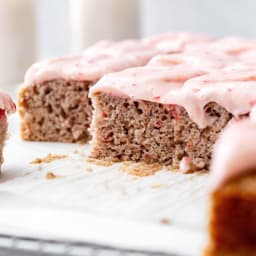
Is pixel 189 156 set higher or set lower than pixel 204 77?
lower

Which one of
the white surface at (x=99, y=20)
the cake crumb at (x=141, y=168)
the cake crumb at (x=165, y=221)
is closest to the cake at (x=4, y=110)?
the cake crumb at (x=141, y=168)

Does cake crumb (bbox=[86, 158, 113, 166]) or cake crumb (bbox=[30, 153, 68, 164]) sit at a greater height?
cake crumb (bbox=[86, 158, 113, 166])

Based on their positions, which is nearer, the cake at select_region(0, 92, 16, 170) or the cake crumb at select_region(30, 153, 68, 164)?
the cake at select_region(0, 92, 16, 170)

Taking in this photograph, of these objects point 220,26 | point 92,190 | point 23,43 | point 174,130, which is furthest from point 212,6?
point 92,190

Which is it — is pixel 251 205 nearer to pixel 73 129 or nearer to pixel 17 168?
pixel 17 168

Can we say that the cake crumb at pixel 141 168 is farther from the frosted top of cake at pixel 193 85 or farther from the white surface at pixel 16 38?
the white surface at pixel 16 38

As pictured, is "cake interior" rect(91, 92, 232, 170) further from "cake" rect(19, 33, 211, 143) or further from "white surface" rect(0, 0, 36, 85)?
"white surface" rect(0, 0, 36, 85)

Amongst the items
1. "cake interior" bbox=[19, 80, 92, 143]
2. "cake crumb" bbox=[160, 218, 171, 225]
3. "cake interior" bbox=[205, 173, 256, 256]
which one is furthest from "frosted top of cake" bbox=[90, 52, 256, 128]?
"cake interior" bbox=[205, 173, 256, 256]
